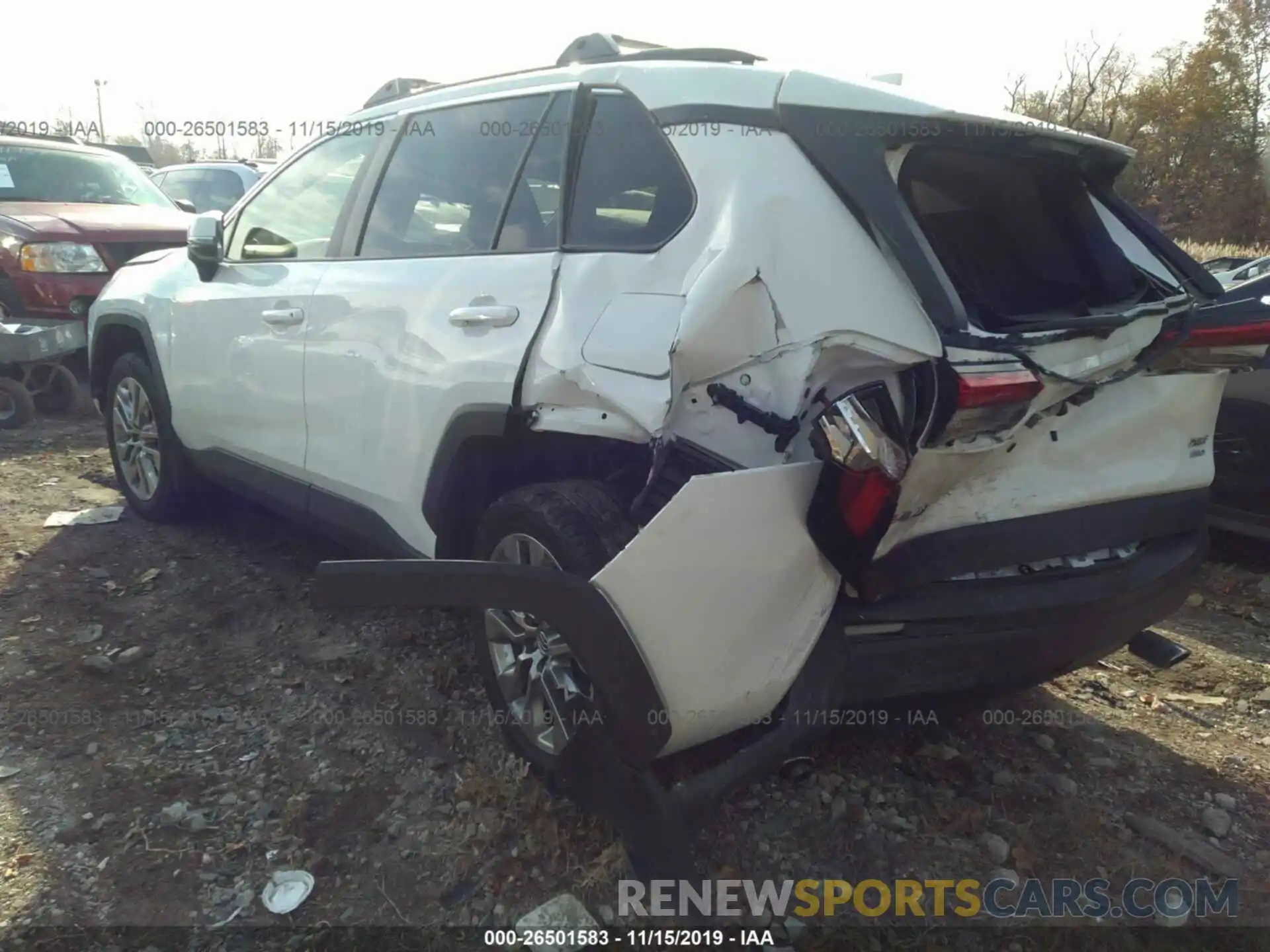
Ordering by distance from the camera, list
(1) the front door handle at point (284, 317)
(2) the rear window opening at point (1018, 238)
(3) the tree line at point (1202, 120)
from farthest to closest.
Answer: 1. (3) the tree line at point (1202, 120)
2. (1) the front door handle at point (284, 317)
3. (2) the rear window opening at point (1018, 238)

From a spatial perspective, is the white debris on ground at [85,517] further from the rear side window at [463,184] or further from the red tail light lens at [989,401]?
the red tail light lens at [989,401]

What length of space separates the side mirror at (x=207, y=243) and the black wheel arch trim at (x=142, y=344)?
1.92ft

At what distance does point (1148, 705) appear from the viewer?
3.23 meters

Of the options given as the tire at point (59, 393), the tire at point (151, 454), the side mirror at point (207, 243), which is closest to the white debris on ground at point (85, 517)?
the tire at point (151, 454)

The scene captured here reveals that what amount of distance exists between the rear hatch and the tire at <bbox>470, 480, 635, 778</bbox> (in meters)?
0.64

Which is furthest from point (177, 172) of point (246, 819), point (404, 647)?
point (246, 819)

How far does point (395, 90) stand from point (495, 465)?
5.95 feet

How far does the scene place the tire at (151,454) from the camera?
4.36 metres

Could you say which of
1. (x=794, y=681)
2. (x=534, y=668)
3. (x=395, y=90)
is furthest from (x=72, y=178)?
(x=794, y=681)

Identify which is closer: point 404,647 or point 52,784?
point 52,784

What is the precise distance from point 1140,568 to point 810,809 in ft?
3.51

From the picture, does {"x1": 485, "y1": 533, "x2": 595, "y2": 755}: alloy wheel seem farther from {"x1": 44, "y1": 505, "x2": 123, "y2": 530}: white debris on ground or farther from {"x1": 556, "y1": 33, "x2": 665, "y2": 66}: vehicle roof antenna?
{"x1": 44, "y1": 505, "x2": 123, "y2": 530}: white debris on ground

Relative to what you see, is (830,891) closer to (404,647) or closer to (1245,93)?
(404,647)
